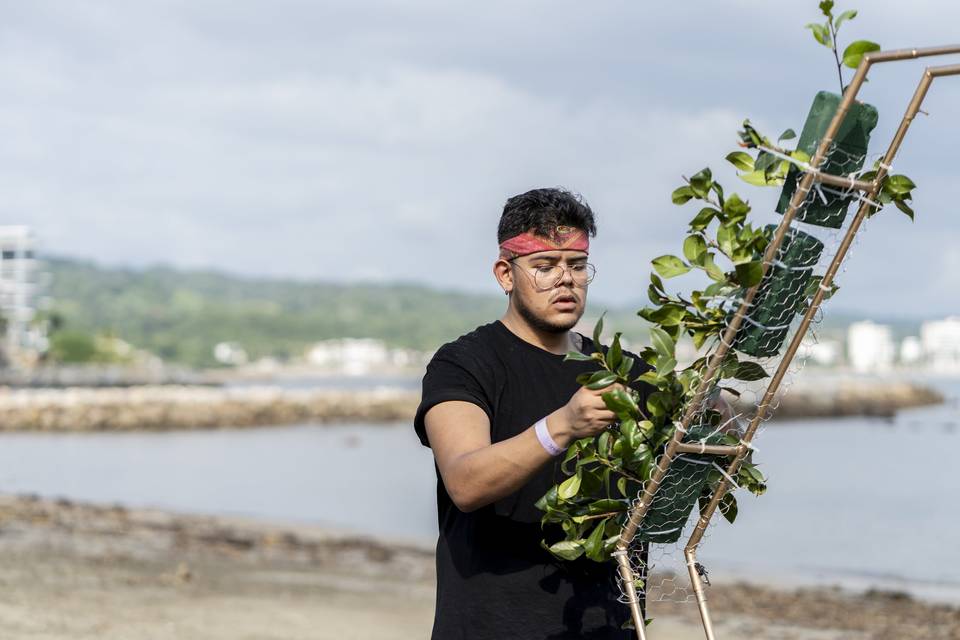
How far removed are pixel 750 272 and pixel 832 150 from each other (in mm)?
248

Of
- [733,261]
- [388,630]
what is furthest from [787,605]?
[733,261]

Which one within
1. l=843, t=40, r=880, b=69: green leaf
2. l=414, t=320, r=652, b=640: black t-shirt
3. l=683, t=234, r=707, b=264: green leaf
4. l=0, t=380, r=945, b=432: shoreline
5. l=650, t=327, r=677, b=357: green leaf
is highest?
l=843, t=40, r=880, b=69: green leaf

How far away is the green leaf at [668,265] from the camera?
209cm

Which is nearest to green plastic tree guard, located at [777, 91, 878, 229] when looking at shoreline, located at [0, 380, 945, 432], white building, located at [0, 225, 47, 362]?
shoreline, located at [0, 380, 945, 432]

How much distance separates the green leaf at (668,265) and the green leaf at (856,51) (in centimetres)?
46

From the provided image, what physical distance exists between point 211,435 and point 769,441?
85.4 ft

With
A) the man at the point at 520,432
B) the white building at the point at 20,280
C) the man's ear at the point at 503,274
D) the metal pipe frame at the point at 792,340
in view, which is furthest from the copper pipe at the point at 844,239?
the white building at the point at 20,280

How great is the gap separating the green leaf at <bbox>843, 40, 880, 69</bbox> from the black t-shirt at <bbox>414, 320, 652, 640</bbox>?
104 cm

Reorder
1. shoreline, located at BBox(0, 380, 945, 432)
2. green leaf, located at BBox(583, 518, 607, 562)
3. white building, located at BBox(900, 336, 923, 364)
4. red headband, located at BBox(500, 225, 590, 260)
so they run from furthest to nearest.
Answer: white building, located at BBox(900, 336, 923, 364) < shoreline, located at BBox(0, 380, 945, 432) < red headband, located at BBox(500, 225, 590, 260) < green leaf, located at BBox(583, 518, 607, 562)

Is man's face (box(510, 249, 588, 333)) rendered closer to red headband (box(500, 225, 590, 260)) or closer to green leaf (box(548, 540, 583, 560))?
red headband (box(500, 225, 590, 260))

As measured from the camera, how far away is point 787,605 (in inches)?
504

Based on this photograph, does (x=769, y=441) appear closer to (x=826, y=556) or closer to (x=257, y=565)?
(x=826, y=556)

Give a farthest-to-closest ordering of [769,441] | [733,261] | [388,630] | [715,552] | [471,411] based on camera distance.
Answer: [769,441], [715,552], [388,630], [471,411], [733,261]

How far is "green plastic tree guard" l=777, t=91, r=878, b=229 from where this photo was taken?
6.18 feet
